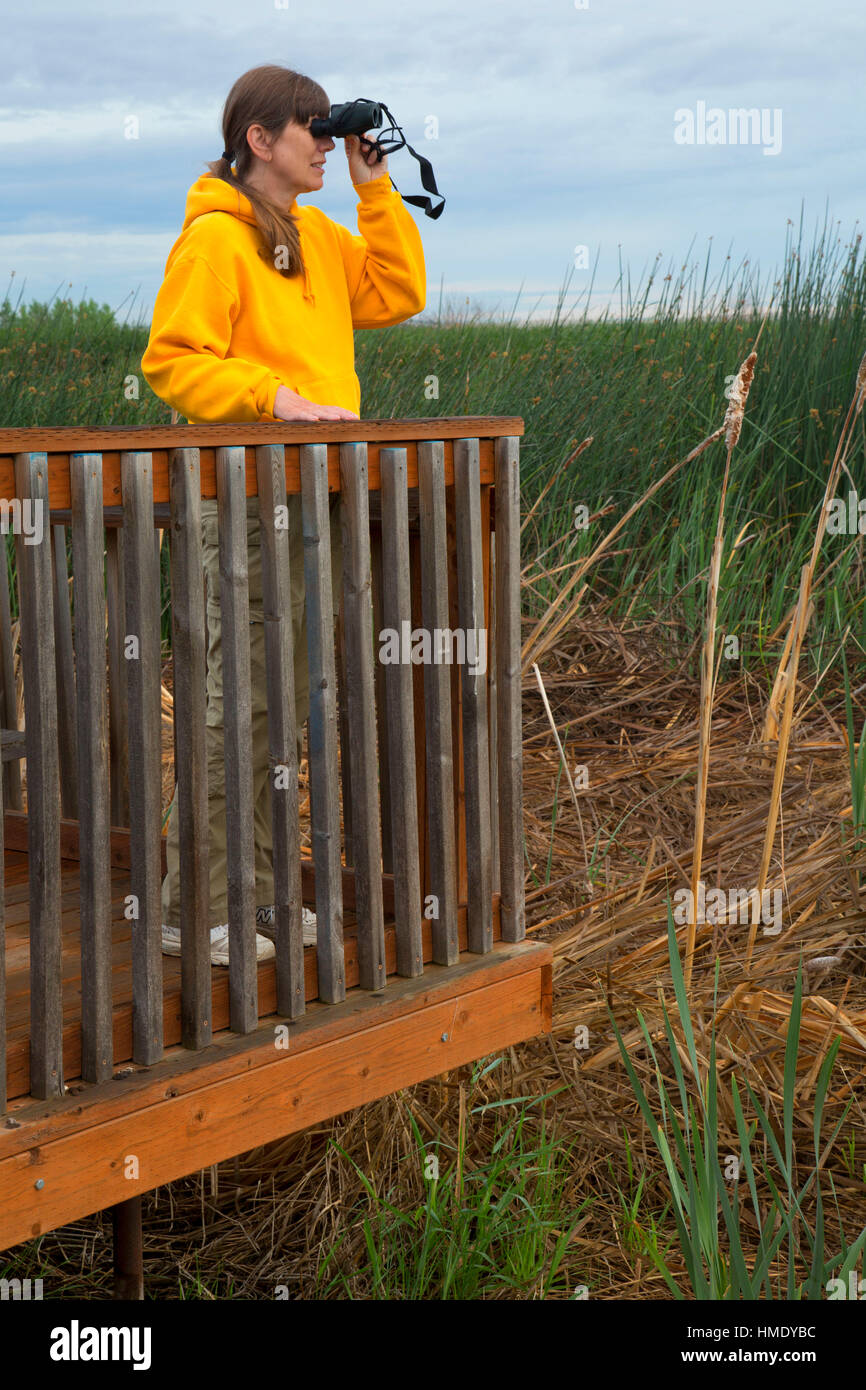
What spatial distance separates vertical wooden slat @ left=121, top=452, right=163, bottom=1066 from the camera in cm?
209

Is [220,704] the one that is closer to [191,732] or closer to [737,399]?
[191,732]

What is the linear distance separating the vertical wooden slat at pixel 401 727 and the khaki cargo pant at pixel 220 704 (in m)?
0.17

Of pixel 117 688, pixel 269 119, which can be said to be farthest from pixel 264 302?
pixel 117 688

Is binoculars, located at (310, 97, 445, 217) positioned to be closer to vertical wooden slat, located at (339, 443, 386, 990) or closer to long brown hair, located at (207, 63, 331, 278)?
long brown hair, located at (207, 63, 331, 278)

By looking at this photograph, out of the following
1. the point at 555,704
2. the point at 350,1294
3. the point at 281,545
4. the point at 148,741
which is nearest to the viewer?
the point at 148,741

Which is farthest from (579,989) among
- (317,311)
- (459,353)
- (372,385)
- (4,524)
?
(459,353)

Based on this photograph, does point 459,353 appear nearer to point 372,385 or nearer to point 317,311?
point 372,385

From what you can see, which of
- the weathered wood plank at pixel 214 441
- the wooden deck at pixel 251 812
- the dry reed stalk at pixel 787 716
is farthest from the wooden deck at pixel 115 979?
the weathered wood plank at pixel 214 441

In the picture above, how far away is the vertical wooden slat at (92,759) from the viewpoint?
203 cm

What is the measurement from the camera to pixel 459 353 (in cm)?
819

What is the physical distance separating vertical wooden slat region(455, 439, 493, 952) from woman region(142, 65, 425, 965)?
9.7 inches

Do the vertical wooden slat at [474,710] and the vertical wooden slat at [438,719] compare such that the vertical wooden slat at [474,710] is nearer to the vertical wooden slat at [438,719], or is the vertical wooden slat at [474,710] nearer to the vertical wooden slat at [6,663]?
the vertical wooden slat at [438,719]

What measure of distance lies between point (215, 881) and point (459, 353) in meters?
6.17

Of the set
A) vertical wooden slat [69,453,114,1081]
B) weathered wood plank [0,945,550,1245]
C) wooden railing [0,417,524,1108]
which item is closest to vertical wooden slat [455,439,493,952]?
wooden railing [0,417,524,1108]
